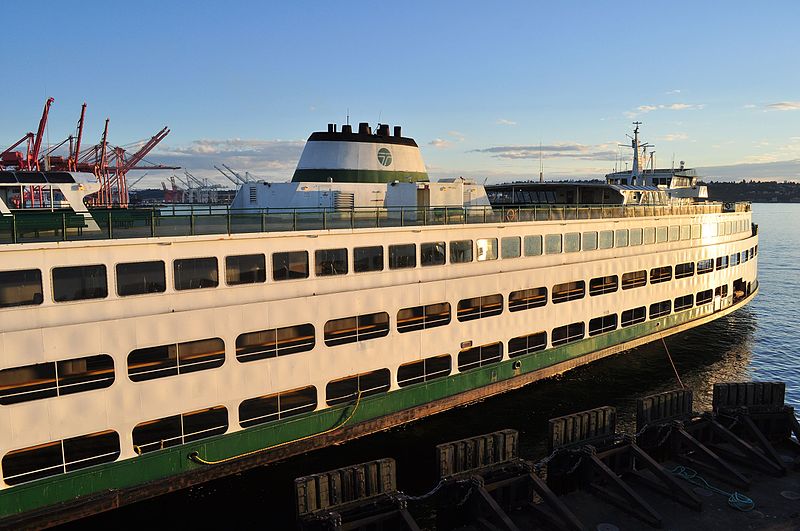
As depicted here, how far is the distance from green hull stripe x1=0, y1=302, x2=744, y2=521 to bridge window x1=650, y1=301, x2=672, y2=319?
281 inches

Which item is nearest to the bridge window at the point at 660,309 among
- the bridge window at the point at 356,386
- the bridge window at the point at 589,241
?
→ the bridge window at the point at 589,241

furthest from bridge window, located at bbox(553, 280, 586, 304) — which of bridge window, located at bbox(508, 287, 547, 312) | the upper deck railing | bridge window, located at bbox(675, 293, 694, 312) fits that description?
bridge window, located at bbox(675, 293, 694, 312)

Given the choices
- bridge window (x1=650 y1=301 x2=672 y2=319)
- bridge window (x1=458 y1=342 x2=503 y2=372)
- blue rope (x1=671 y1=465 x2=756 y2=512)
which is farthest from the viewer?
bridge window (x1=650 y1=301 x2=672 y2=319)

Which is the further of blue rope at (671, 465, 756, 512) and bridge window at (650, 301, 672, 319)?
bridge window at (650, 301, 672, 319)

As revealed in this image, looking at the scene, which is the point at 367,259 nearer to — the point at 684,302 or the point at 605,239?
the point at 605,239

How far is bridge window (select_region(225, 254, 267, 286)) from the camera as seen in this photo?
16984mm

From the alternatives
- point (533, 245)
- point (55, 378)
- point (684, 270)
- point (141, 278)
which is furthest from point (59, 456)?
point (684, 270)

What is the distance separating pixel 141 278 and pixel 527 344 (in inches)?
644

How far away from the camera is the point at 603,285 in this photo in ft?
92.4

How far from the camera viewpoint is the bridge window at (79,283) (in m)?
14.3

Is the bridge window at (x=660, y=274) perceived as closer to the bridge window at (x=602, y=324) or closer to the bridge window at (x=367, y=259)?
the bridge window at (x=602, y=324)

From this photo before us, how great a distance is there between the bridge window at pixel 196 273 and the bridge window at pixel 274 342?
6.34 feet

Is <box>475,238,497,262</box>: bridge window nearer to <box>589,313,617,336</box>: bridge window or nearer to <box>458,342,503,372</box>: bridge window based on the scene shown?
<box>458,342,503,372</box>: bridge window

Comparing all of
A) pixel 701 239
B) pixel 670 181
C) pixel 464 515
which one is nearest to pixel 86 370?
pixel 464 515
